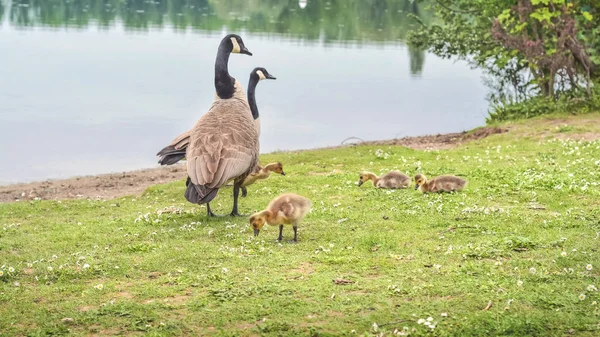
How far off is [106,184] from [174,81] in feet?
68.6

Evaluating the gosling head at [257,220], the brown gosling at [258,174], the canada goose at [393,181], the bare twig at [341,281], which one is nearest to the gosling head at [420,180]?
the canada goose at [393,181]

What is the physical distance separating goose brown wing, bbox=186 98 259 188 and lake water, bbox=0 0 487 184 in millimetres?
12131

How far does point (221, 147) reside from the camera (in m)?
12.2

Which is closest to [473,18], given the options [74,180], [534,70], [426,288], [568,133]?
[534,70]

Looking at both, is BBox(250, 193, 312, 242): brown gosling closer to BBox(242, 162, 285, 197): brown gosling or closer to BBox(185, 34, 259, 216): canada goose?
BBox(185, 34, 259, 216): canada goose

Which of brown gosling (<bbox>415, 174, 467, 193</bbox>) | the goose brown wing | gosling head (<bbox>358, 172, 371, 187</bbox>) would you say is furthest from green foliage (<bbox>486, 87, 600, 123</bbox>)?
the goose brown wing

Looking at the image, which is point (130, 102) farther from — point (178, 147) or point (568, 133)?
point (178, 147)

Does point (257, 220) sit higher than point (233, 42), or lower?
lower

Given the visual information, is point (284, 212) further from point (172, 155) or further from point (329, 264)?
point (172, 155)

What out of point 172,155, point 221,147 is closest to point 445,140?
point 172,155

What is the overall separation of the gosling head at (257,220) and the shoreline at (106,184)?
9097 millimetres

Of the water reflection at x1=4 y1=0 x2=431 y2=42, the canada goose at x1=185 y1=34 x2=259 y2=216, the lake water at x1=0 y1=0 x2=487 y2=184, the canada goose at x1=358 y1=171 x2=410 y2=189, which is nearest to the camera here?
the canada goose at x1=185 y1=34 x2=259 y2=216

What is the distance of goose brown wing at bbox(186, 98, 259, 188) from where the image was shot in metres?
11.8

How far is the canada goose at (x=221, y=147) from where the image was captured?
1172 centimetres
